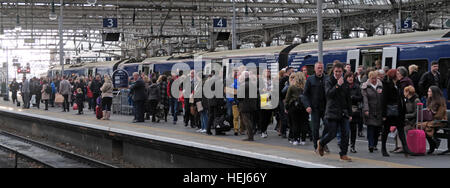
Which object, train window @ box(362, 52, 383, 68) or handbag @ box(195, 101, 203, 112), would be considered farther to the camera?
train window @ box(362, 52, 383, 68)

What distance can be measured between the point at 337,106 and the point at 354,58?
410 inches

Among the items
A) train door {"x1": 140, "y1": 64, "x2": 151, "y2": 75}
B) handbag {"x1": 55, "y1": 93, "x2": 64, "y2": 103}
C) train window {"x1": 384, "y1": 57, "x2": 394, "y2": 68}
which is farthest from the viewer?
train door {"x1": 140, "y1": 64, "x2": 151, "y2": 75}

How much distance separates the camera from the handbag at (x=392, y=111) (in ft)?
37.6

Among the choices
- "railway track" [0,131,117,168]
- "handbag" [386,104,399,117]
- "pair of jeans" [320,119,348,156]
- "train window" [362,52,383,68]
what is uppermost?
"train window" [362,52,383,68]

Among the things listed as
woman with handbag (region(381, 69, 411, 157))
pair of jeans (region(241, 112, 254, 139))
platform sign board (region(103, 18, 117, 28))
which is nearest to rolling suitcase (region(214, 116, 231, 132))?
pair of jeans (region(241, 112, 254, 139))

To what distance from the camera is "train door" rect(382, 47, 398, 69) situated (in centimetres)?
1886

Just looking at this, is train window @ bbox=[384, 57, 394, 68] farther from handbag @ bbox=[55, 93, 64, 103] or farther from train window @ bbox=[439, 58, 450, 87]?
handbag @ bbox=[55, 93, 64, 103]

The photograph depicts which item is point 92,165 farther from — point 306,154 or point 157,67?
point 157,67

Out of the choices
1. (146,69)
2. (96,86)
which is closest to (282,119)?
(96,86)

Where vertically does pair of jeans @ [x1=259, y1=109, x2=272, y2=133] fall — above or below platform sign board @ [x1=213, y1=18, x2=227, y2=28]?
below

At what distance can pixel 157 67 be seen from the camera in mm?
35219

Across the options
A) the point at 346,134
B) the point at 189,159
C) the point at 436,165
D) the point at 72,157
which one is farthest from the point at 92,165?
the point at 436,165

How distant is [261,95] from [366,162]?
5.27m

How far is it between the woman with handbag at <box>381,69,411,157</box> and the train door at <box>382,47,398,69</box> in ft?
24.6
